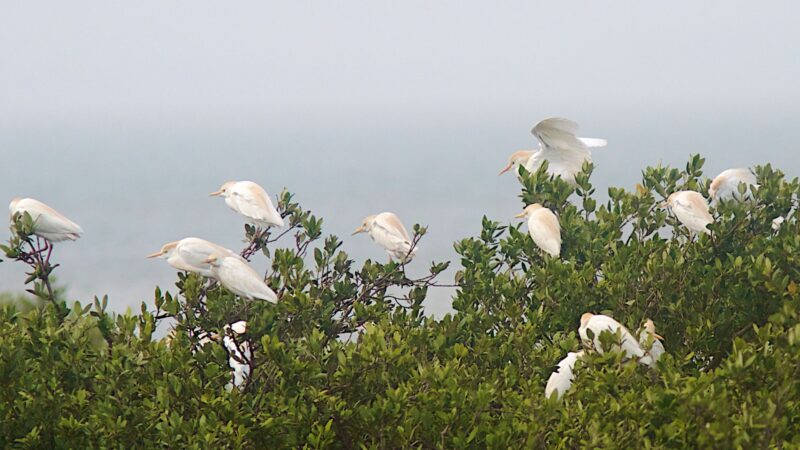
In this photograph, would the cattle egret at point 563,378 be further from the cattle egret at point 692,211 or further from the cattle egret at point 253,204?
the cattle egret at point 253,204

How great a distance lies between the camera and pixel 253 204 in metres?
6.09

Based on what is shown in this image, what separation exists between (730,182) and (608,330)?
264 cm

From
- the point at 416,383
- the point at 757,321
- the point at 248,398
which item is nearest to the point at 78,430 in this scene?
the point at 248,398

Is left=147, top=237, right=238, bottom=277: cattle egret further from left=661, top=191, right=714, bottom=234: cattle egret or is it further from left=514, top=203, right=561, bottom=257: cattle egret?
left=661, top=191, right=714, bottom=234: cattle egret

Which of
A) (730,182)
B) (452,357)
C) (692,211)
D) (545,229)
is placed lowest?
(452,357)

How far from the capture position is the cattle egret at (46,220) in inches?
215

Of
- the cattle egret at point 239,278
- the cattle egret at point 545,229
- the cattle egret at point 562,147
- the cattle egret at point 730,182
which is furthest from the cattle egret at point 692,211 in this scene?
the cattle egret at point 239,278

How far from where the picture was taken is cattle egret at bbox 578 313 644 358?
4.58 meters

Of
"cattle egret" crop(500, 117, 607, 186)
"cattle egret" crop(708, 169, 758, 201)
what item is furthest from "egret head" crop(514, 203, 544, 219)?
"cattle egret" crop(708, 169, 758, 201)

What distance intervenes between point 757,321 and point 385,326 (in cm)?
217

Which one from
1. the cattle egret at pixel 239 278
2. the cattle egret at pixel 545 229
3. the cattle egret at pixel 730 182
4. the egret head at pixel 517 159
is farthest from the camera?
the egret head at pixel 517 159

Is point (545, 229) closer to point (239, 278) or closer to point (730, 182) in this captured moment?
point (730, 182)

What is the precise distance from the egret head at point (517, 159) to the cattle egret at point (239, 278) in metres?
2.94

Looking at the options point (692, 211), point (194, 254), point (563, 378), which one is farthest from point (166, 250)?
point (692, 211)
